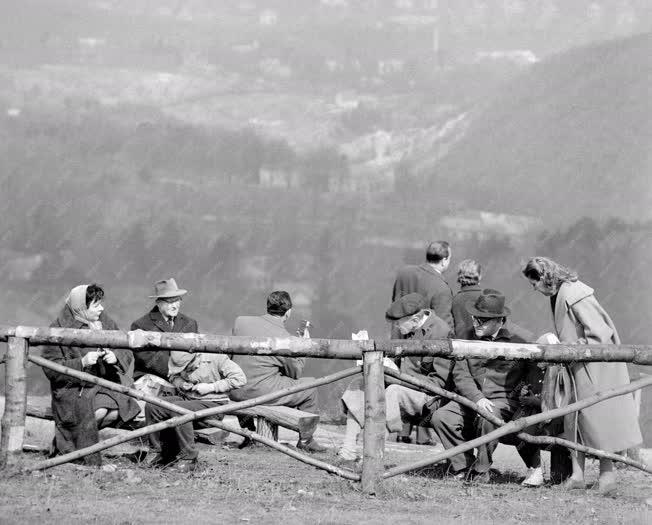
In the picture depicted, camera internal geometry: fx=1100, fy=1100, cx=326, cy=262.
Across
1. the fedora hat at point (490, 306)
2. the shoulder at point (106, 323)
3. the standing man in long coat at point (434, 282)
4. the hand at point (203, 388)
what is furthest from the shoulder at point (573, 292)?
the shoulder at point (106, 323)

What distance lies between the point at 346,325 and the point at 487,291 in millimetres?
63454

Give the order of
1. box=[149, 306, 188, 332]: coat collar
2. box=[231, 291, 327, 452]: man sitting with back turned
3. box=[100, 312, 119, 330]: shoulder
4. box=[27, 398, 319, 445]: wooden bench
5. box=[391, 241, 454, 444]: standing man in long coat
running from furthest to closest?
box=[391, 241, 454, 444]: standing man in long coat → box=[231, 291, 327, 452]: man sitting with back turned → box=[27, 398, 319, 445]: wooden bench → box=[149, 306, 188, 332]: coat collar → box=[100, 312, 119, 330]: shoulder

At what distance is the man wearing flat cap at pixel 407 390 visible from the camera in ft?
23.7

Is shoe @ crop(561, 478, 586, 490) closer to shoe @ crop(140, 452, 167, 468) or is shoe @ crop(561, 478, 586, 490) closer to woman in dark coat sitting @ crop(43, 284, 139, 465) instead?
shoe @ crop(140, 452, 167, 468)

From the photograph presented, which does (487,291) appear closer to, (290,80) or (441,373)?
(441,373)

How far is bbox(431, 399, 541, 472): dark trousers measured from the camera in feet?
21.8

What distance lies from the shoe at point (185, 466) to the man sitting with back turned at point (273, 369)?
1.26 metres

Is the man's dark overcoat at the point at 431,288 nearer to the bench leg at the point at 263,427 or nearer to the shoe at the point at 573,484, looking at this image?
the bench leg at the point at 263,427

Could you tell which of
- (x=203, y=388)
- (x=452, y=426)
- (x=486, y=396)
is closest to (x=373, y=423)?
(x=452, y=426)

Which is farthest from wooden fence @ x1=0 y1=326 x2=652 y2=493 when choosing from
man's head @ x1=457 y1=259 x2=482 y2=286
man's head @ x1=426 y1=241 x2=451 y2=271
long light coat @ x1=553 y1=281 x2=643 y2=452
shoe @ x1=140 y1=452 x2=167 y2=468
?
man's head @ x1=426 y1=241 x2=451 y2=271

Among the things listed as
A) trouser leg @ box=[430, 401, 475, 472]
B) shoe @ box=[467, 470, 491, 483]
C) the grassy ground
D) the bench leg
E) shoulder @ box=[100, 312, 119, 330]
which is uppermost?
shoulder @ box=[100, 312, 119, 330]

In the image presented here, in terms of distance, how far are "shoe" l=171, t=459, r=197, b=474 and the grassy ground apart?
9 cm

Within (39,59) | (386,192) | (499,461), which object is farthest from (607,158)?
(499,461)

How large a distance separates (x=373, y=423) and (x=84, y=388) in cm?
202
